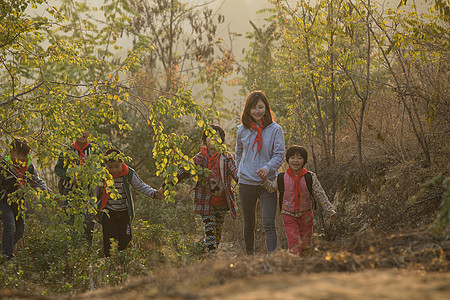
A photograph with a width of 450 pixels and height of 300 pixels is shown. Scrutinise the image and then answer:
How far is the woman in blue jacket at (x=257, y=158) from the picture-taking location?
5.48 metres

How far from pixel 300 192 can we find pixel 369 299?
3443mm

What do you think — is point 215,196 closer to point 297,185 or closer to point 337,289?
point 297,185

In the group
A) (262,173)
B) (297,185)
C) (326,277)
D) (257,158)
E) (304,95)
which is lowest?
(326,277)

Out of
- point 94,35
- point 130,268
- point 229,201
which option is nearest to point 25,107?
point 130,268

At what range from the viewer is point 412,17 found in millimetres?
5113

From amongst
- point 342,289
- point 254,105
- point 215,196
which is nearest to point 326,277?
point 342,289

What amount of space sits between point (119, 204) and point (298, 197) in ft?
8.35

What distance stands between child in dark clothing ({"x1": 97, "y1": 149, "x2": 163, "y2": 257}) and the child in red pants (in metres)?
1.89

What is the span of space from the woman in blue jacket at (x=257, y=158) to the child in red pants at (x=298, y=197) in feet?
0.45

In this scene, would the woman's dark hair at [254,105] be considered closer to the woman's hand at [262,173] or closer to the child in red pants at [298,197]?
the child in red pants at [298,197]

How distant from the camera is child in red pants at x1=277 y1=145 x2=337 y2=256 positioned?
18.0 ft

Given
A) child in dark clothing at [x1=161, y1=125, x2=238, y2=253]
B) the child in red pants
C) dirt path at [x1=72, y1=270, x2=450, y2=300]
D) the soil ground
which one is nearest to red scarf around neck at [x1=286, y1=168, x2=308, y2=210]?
the child in red pants

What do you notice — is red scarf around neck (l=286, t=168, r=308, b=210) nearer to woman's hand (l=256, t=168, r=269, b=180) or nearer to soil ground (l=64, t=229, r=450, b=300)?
woman's hand (l=256, t=168, r=269, b=180)

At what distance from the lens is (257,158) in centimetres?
558
